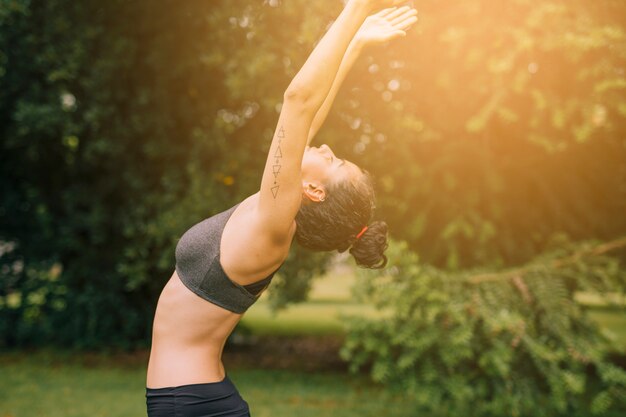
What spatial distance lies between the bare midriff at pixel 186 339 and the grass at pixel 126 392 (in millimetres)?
5226

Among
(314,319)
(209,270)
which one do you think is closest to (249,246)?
(209,270)

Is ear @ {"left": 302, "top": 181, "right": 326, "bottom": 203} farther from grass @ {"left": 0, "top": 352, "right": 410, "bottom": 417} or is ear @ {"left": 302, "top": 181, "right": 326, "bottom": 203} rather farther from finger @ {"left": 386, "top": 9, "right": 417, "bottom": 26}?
grass @ {"left": 0, "top": 352, "right": 410, "bottom": 417}

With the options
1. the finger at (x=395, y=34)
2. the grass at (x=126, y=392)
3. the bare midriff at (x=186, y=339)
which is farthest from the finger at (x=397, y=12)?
the grass at (x=126, y=392)

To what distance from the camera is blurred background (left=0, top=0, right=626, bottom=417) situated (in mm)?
5629

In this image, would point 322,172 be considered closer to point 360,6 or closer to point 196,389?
point 360,6

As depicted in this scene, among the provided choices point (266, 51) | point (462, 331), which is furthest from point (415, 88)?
point (462, 331)

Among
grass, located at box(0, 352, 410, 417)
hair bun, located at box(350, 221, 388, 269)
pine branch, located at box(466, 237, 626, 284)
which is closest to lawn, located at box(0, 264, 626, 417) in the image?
grass, located at box(0, 352, 410, 417)

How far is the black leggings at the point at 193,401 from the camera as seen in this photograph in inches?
87.0

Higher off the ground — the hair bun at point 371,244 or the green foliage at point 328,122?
the hair bun at point 371,244

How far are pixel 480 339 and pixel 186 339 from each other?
3893mm

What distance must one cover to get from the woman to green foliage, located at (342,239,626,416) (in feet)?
10.2

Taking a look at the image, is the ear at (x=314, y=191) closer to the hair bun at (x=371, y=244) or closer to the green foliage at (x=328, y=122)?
the hair bun at (x=371, y=244)

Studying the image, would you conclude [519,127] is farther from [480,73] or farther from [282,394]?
[282,394]

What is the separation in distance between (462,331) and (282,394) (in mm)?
3615
